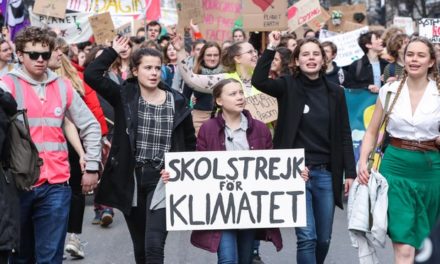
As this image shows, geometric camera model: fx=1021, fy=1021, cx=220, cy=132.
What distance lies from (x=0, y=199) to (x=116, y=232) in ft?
15.2

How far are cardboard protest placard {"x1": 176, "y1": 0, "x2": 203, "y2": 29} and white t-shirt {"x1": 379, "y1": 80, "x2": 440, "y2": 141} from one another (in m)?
5.91

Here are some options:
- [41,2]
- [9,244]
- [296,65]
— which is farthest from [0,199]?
[41,2]

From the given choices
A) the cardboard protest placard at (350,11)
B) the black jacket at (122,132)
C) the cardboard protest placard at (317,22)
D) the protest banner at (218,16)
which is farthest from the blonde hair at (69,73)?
the cardboard protest placard at (350,11)

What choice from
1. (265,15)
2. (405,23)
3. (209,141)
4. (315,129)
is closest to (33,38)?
(209,141)

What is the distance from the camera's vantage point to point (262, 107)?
9.20 m

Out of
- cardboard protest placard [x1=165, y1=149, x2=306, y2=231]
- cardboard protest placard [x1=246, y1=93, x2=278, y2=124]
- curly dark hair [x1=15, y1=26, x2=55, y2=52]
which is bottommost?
cardboard protest placard [x1=165, y1=149, x2=306, y2=231]

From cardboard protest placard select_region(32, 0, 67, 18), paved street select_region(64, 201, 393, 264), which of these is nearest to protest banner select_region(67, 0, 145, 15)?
cardboard protest placard select_region(32, 0, 67, 18)

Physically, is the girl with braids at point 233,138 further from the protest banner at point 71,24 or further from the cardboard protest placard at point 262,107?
the protest banner at point 71,24

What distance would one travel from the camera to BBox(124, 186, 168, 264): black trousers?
6.36 m

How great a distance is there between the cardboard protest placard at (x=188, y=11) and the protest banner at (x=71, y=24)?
21.3ft

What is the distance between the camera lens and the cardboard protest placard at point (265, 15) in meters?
10.2

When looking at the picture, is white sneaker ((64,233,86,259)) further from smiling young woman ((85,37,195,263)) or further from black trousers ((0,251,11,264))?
black trousers ((0,251,11,264))

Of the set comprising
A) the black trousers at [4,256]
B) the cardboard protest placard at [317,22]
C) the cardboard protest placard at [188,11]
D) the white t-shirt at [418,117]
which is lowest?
the black trousers at [4,256]

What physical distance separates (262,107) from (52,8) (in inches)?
354
